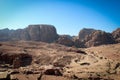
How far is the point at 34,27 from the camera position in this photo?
92188mm

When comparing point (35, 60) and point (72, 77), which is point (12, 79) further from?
point (35, 60)

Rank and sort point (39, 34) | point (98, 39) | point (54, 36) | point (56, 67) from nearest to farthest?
1. point (56, 67)
2. point (98, 39)
3. point (54, 36)
4. point (39, 34)

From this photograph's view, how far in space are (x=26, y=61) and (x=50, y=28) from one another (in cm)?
5194

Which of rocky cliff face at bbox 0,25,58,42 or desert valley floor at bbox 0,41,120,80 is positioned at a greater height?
rocky cliff face at bbox 0,25,58,42

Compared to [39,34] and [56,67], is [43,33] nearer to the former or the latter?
[39,34]

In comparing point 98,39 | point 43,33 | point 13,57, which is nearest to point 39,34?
point 43,33

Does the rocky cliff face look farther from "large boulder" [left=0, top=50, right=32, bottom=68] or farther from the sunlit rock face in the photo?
"large boulder" [left=0, top=50, right=32, bottom=68]

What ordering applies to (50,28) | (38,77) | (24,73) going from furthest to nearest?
(50,28)
(24,73)
(38,77)

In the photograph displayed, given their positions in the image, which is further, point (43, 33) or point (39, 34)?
point (39, 34)

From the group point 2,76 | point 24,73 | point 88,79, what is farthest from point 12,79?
point 88,79

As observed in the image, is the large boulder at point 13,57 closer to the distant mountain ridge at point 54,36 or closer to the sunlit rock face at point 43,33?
the distant mountain ridge at point 54,36

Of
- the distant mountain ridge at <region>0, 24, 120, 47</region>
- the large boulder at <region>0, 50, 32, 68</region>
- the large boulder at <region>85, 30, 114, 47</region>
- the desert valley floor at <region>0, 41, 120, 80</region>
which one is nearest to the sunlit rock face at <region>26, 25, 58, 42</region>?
the distant mountain ridge at <region>0, 24, 120, 47</region>

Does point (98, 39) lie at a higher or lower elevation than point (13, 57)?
higher

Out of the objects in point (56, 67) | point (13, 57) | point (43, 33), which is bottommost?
point (56, 67)
